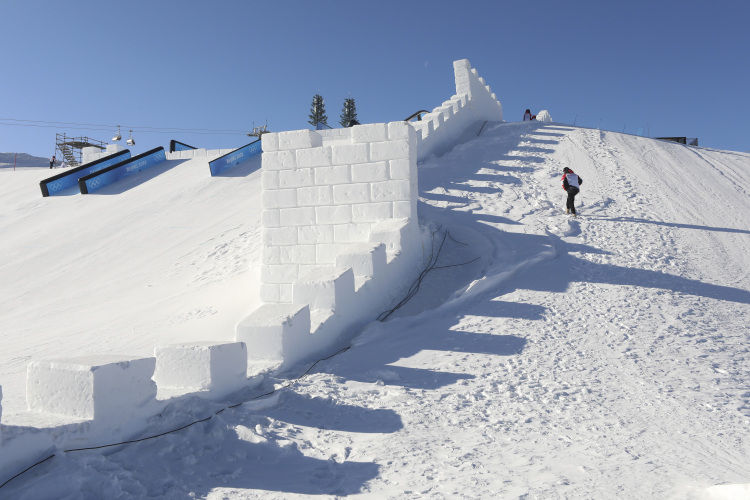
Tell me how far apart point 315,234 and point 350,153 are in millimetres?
1271

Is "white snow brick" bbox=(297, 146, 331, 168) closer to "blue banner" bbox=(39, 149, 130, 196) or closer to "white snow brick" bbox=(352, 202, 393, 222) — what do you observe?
"white snow brick" bbox=(352, 202, 393, 222)

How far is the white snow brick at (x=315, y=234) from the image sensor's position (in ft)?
24.3

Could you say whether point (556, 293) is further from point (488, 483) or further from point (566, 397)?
point (488, 483)

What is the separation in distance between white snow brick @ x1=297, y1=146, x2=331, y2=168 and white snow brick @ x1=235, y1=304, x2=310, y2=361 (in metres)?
3.00

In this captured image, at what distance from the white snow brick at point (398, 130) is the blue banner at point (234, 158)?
39.6 ft

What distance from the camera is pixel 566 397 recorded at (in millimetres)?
4023

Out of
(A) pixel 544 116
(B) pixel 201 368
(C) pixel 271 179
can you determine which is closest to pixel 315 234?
(C) pixel 271 179

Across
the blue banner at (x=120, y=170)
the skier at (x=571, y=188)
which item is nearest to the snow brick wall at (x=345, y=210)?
the skier at (x=571, y=188)

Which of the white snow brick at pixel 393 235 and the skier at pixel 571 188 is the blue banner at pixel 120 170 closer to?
the white snow brick at pixel 393 235

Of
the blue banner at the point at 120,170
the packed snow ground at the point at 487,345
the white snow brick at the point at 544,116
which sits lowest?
the packed snow ground at the point at 487,345

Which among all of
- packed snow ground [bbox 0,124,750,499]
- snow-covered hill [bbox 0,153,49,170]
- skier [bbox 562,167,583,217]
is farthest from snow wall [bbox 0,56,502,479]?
snow-covered hill [bbox 0,153,49,170]

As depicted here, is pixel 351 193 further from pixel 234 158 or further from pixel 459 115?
pixel 234 158

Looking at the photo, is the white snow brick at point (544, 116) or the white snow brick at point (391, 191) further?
the white snow brick at point (544, 116)

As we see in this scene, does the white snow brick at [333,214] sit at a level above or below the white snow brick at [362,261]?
above
